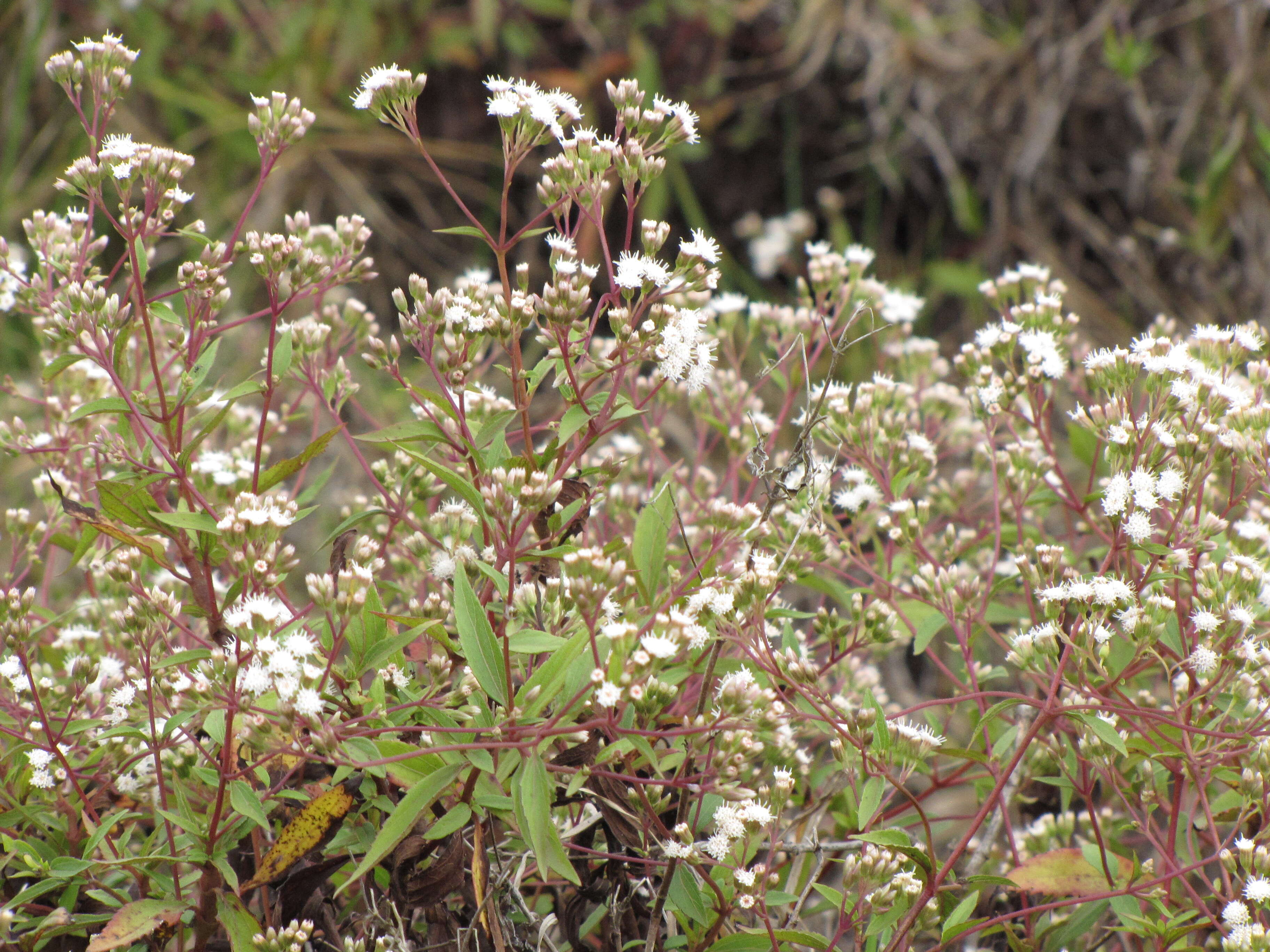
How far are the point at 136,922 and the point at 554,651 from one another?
0.53 m

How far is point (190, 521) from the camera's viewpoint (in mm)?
1257

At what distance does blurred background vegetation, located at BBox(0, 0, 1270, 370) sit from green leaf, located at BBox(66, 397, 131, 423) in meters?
3.23

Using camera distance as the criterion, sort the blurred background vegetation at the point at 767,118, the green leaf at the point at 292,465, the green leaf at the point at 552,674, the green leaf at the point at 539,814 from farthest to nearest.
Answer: the blurred background vegetation at the point at 767,118
the green leaf at the point at 292,465
the green leaf at the point at 552,674
the green leaf at the point at 539,814

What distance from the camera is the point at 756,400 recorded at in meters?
2.15

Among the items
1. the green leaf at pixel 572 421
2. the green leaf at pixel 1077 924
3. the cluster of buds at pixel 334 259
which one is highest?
the cluster of buds at pixel 334 259

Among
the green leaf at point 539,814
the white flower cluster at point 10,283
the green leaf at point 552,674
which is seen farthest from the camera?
the white flower cluster at point 10,283

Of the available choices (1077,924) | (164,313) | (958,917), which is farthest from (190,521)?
(1077,924)

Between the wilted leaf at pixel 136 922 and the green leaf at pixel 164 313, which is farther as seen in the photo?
the green leaf at pixel 164 313

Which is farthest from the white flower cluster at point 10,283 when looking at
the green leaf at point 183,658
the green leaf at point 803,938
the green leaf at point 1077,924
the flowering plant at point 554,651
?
the green leaf at point 1077,924

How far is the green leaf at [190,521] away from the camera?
4.03 feet

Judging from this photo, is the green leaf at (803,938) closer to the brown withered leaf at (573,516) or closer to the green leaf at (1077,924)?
the green leaf at (1077,924)

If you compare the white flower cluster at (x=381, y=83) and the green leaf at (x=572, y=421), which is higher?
the white flower cluster at (x=381, y=83)

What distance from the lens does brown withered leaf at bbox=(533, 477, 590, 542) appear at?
1.34 m

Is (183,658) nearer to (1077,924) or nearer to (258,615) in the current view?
(258,615)
